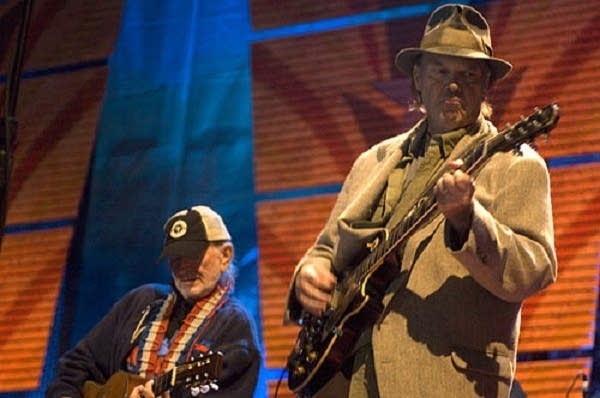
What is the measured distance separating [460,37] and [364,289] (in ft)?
2.28

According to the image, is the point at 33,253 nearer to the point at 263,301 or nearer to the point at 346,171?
the point at 263,301

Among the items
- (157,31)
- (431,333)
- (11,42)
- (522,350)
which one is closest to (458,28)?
(431,333)

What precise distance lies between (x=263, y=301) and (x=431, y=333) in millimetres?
1991

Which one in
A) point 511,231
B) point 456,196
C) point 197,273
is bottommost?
point 197,273

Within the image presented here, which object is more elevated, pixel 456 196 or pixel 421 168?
pixel 456 196

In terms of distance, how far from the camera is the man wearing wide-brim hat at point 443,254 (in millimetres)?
2439

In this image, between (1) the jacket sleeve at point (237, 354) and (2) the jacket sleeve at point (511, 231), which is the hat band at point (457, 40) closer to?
(2) the jacket sleeve at point (511, 231)

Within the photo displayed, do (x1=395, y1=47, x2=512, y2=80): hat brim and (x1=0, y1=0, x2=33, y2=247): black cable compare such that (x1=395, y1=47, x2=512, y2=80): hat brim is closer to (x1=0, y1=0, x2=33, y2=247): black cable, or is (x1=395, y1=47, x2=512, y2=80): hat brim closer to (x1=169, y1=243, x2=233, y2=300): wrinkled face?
(x1=0, y1=0, x2=33, y2=247): black cable

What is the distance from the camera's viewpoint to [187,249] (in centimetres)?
405

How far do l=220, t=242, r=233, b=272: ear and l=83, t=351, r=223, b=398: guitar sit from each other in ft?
1.47

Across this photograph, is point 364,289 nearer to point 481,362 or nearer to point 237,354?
point 481,362

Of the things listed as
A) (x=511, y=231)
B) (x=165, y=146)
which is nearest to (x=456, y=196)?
(x=511, y=231)

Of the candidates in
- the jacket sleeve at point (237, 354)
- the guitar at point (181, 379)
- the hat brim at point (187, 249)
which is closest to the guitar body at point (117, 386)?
the guitar at point (181, 379)

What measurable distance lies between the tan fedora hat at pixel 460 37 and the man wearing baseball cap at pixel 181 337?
1.43 meters
